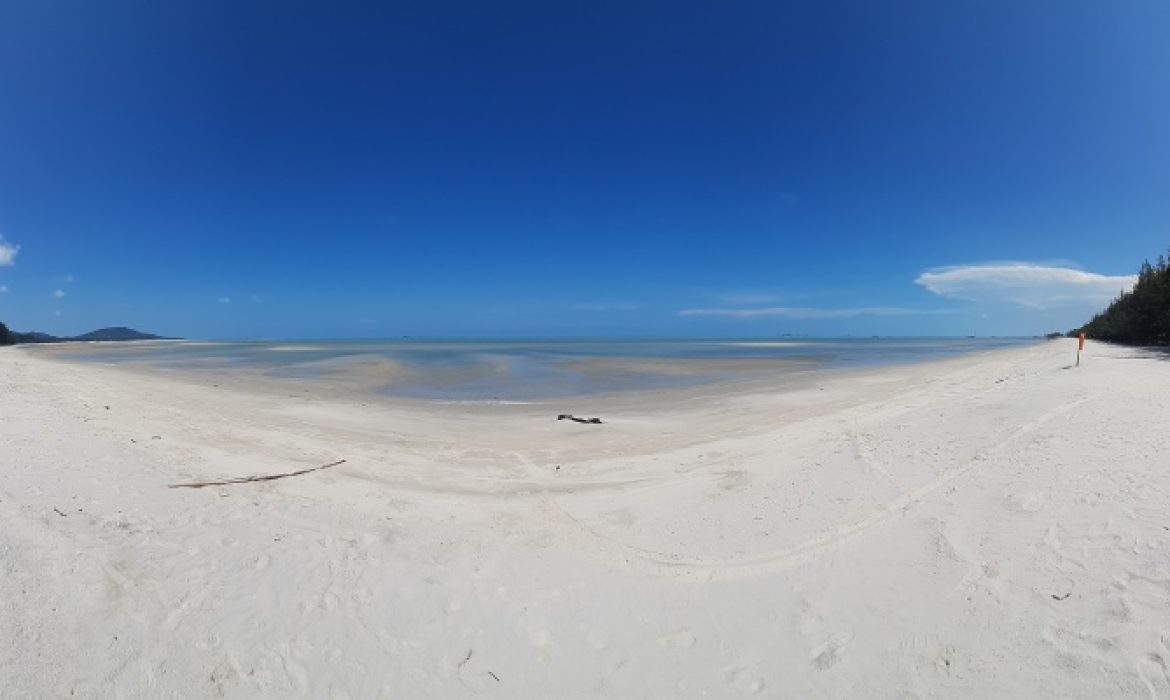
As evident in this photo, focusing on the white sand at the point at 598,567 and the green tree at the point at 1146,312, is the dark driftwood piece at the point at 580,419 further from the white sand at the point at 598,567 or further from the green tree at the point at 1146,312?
the green tree at the point at 1146,312

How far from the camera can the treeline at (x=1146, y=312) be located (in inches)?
1666

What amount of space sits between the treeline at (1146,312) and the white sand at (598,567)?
47.0 metres

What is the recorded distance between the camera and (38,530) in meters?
5.85

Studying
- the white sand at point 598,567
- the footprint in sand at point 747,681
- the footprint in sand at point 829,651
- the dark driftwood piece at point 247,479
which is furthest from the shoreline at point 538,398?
the footprint in sand at point 747,681

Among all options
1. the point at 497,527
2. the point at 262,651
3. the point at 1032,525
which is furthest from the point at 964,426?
the point at 262,651

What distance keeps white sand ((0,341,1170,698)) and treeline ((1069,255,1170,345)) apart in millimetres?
47008

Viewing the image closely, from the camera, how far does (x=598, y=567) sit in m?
5.86

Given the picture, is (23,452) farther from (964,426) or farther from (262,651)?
(964,426)

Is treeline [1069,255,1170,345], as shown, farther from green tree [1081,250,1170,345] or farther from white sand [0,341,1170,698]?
white sand [0,341,1170,698]

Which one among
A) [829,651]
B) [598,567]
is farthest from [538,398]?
Answer: [829,651]

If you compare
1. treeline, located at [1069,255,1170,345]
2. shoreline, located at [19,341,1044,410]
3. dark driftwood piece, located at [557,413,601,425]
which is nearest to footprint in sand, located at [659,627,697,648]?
dark driftwood piece, located at [557,413,601,425]

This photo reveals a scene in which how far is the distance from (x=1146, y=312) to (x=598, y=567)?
63.2 meters

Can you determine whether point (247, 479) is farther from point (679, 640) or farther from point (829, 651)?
point (829, 651)

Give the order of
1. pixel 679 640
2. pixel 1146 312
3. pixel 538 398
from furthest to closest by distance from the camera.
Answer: pixel 1146 312 < pixel 538 398 < pixel 679 640
